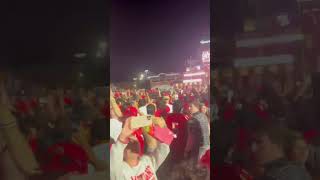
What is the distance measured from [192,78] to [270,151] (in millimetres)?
943

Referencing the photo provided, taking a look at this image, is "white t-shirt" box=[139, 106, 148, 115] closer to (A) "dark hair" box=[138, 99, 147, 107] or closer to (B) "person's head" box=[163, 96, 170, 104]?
(A) "dark hair" box=[138, 99, 147, 107]

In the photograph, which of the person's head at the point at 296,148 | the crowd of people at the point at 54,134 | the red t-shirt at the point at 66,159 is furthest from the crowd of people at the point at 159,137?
the person's head at the point at 296,148

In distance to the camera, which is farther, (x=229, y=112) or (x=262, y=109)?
(x=229, y=112)

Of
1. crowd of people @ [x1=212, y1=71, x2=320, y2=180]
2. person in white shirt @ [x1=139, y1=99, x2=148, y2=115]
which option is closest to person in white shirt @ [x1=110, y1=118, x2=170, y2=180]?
person in white shirt @ [x1=139, y1=99, x2=148, y2=115]

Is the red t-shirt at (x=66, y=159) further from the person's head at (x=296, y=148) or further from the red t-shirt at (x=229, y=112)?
the person's head at (x=296, y=148)

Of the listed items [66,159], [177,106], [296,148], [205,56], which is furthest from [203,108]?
[66,159]

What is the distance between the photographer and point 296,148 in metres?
2.16

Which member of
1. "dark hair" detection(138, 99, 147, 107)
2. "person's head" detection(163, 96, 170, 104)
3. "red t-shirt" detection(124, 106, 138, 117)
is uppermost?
"person's head" detection(163, 96, 170, 104)

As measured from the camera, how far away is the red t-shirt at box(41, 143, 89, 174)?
2910mm

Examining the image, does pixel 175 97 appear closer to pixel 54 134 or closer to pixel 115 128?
pixel 115 128

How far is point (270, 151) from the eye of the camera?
2279mm

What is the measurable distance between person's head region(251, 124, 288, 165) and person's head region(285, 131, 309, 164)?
0.10 ft

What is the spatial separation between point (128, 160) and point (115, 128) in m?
0.29

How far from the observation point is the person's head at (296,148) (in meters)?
2.12
